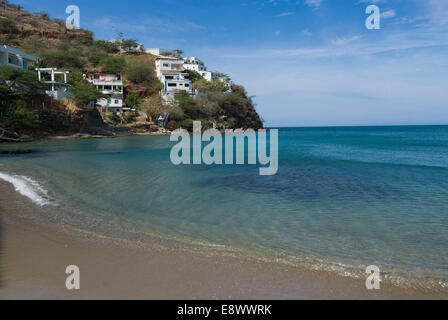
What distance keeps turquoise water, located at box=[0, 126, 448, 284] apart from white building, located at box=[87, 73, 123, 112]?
44.9 metres

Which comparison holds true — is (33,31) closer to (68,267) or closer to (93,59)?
(93,59)

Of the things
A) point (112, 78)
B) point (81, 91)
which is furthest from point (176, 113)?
point (81, 91)

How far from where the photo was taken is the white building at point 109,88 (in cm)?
5890

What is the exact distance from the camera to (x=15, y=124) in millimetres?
35250

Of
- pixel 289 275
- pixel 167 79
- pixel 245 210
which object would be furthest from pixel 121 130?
pixel 289 275

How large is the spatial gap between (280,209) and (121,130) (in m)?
49.6

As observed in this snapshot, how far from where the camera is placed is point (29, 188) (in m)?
11.5

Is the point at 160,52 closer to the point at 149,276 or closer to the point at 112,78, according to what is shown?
the point at 112,78

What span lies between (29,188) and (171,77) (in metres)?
73.1

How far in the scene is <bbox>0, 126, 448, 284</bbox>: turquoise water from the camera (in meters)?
6.22

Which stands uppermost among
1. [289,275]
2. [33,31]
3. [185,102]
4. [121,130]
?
[33,31]

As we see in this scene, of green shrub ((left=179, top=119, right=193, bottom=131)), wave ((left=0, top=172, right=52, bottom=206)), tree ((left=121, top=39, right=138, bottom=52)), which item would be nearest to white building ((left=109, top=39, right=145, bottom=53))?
tree ((left=121, top=39, right=138, bottom=52))

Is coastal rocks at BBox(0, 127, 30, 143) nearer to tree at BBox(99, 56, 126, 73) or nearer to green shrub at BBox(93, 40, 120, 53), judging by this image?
tree at BBox(99, 56, 126, 73)
